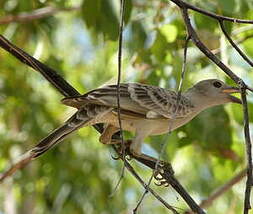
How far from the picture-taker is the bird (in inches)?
145

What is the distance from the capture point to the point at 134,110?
3994mm

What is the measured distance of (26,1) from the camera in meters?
5.25

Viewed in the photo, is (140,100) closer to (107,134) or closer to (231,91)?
(107,134)

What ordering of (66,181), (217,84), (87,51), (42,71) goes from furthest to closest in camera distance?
(87,51) < (66,181) < (217,84) < (42,71)

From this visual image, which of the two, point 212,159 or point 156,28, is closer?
point 156,28

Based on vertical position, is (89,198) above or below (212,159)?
below

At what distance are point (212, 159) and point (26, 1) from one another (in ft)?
7.18

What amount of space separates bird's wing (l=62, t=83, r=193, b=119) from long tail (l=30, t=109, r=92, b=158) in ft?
0.30

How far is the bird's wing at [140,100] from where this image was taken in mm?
3795

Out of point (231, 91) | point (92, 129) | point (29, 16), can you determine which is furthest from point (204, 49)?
point (92, 129)

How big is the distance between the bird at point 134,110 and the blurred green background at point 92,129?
406mm

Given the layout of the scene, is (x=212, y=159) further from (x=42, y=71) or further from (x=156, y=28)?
(x=42, y=71)

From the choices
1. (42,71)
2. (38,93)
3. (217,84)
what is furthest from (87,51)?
(42,71)

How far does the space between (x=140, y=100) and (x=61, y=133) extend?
65 cm
